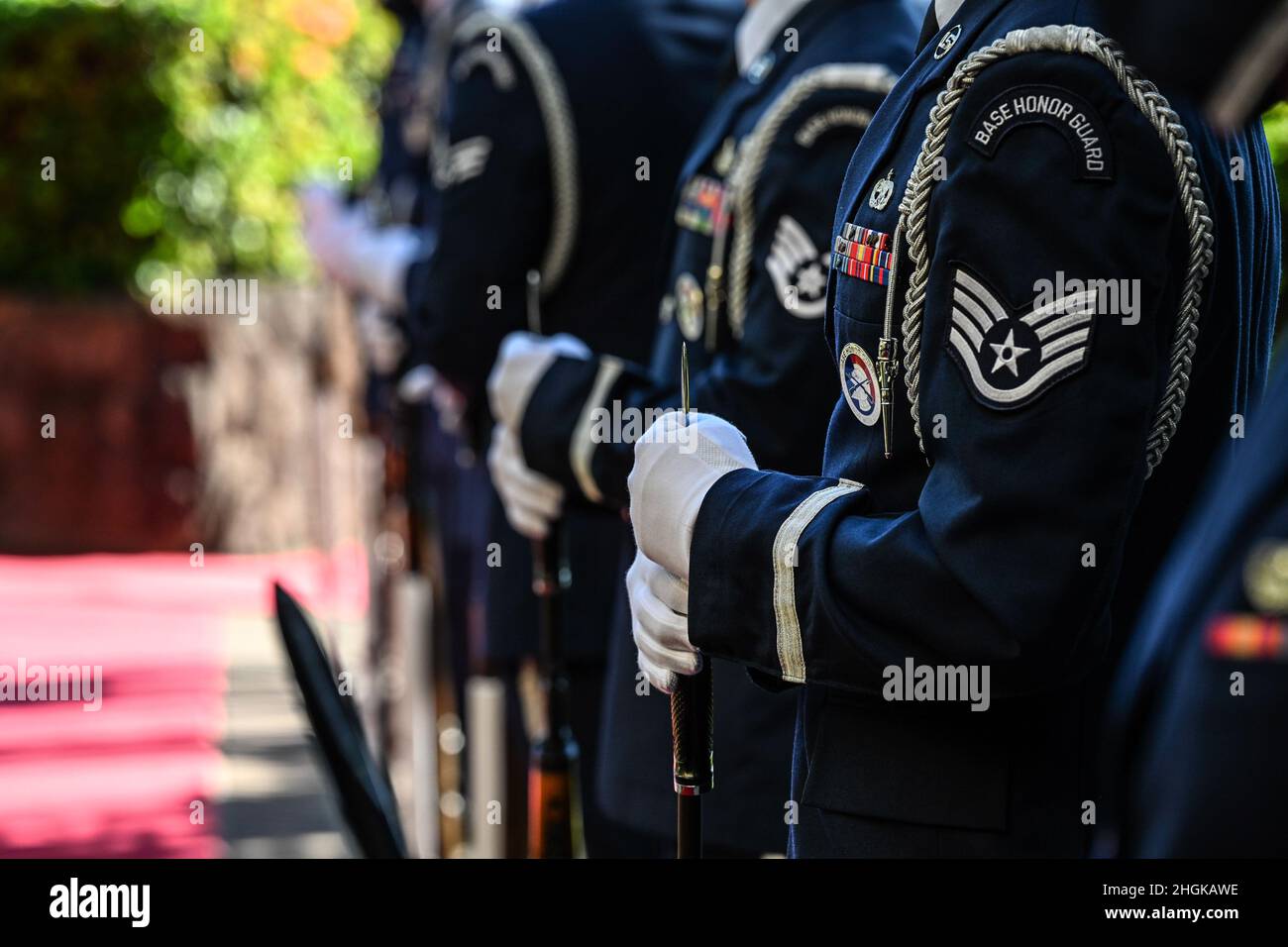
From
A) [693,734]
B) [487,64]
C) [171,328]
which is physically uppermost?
[171,328]

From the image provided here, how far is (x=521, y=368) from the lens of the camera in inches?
106

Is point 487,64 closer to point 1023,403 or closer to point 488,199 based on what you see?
point 488,199

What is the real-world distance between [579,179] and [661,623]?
5.23 feet

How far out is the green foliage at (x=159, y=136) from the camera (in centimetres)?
980

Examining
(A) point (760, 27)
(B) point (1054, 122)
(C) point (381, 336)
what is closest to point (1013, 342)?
(B) point (1054, 122)

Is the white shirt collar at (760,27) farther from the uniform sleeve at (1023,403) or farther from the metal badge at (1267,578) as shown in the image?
the metal badge at (1267,578)

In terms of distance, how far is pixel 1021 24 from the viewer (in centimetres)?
157

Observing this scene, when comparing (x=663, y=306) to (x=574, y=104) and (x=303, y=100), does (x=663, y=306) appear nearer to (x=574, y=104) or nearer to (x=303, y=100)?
(x=574, y=104)

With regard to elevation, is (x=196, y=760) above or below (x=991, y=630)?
below

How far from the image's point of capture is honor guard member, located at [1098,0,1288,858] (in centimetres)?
87

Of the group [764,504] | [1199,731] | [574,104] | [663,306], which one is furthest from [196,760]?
[1199,731]

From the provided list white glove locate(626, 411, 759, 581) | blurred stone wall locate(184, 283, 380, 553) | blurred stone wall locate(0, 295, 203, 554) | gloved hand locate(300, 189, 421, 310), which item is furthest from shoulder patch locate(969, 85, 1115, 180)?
blurred stone wall locate(0, 295, 203, 554)

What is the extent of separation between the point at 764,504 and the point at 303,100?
9096 millimetres

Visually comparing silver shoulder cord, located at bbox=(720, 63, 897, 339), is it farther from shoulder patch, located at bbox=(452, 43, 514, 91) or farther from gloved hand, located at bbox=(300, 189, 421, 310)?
gloved hand, located at bbox=(300, 189, 421, 310)
